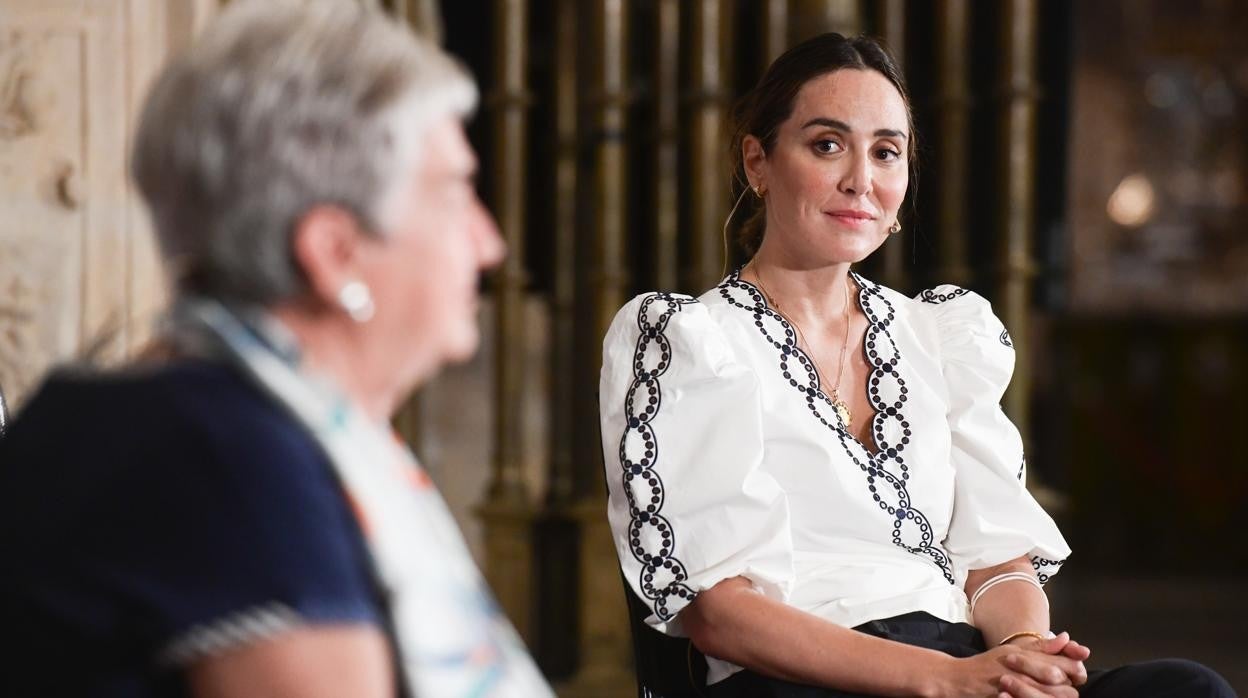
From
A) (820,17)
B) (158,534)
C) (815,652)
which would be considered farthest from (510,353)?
(158,534)

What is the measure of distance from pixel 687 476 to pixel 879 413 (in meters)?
0.37

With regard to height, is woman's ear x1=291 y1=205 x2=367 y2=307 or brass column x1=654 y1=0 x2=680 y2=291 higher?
woman's ear x1=291 y1=205 x2=367 y2=307

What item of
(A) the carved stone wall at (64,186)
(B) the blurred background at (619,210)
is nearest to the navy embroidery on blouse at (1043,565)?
(A) the carved stone wall at (64,186)

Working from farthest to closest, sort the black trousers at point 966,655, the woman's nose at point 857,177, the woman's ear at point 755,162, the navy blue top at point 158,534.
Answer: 1. the woman's ear at point 755,162
2. the woman's nose at point 857,177
3. the black trousers at point 966,655
4. the navy blue top at point 158,534

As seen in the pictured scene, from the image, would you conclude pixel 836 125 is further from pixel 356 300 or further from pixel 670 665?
pixel 356 300

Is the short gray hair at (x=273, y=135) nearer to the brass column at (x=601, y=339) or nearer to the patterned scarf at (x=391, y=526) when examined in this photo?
the patterned scarf at (x=391, y=526)

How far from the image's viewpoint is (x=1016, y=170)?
5238mm

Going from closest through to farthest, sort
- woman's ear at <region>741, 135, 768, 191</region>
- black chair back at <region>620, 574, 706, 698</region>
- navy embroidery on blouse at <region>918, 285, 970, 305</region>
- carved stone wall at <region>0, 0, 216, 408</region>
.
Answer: black chair back at <region>620, 574, 706, 698</region>
woman's ear at <region>741, 135, 768, 191</region>
navy embroidery on blouse at <region>918, 285, 970, 305</region>
carved stone wall at <region>0, 0, 216, 408</region>

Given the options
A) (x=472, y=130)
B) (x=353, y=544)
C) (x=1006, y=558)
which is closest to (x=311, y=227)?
(x=353, y=544)

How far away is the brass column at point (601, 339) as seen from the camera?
5.13 m

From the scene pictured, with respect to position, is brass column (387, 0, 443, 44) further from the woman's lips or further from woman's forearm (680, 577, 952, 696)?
woman's forearm (680, 577, 952, 696)

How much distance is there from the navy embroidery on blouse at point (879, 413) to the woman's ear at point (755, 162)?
0.46 feet

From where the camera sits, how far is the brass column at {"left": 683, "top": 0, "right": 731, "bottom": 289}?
5211 millimetres

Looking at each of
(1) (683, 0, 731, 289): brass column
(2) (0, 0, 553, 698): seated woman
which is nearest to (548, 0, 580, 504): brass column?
(1) (683, 0, 731, 289): brass column
